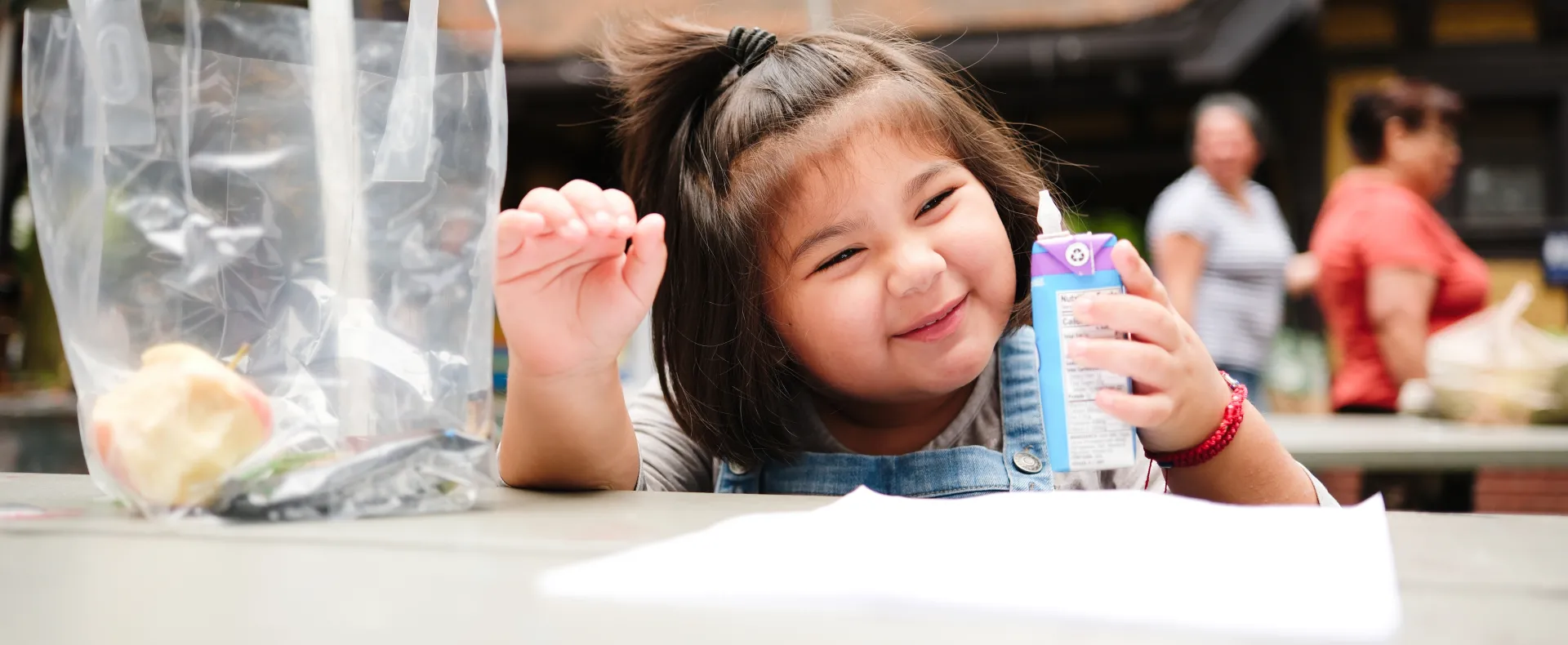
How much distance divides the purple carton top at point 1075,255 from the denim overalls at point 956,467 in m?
0.31

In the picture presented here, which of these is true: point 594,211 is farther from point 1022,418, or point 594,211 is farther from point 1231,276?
point 1231,276

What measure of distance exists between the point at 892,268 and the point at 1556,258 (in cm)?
594

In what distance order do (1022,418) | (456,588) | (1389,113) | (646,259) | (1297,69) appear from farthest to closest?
1. (1297,69)
2. (1389,113)
3. (1022,418)
4. (646,259)
5. (456,588)

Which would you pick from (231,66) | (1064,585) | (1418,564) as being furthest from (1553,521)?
(231,66)

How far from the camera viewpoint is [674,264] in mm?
1158

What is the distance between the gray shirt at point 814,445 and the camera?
1.05 meters

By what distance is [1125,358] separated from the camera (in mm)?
736

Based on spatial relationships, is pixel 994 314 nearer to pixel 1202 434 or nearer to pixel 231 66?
pixel 1202 434

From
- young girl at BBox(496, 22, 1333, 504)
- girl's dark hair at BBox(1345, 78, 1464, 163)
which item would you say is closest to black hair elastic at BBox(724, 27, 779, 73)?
young girl at BBox(496, 22, 1333, 504)

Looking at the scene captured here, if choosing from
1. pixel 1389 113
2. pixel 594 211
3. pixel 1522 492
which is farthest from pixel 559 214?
pixel 1522 492


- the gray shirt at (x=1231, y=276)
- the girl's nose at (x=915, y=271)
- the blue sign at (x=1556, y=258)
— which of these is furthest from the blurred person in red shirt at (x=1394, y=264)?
the blue sign at (x=1556, y=258)

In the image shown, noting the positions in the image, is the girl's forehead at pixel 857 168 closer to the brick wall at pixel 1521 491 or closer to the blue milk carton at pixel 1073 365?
the blue milk carton at pixel 1073 365

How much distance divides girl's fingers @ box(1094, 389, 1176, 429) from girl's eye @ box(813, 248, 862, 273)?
331mm

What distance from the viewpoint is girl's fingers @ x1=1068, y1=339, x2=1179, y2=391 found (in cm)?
73
